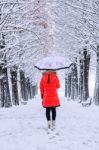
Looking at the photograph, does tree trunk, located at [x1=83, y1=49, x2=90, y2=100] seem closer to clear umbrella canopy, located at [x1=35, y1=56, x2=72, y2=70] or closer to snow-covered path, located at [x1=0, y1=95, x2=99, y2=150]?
snow-covered path, located at [x1=0, y1=95, x2=99, y2=150]

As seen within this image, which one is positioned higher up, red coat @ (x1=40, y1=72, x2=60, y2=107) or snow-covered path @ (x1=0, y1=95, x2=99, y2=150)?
red coat @ (x1=40, y1=72, x2=60, y2=107)

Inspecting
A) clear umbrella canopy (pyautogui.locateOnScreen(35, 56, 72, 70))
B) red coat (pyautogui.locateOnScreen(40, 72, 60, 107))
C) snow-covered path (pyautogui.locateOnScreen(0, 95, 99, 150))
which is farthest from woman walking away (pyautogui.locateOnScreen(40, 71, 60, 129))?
snow-covered path (pyautogui.locateOnScreen(0, 95, 99, 150))

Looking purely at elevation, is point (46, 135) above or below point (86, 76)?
below

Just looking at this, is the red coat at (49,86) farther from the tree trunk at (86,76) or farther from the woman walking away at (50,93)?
the tree trunk at (86,76)

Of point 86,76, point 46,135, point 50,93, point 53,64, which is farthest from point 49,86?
point 86,76

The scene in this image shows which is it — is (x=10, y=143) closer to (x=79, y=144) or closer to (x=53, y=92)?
(x=79, y=144)

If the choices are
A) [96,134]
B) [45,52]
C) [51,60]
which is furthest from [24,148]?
[45,52]

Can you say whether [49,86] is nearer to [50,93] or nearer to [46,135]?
[50,93]

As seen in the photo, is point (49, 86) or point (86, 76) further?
point (86, 76)

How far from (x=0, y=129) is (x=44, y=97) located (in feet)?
5.25

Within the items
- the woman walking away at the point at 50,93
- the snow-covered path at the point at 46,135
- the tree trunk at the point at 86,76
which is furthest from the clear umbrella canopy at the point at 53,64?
the tree trunk at the point at 86,76

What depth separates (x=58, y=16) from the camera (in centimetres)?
2427

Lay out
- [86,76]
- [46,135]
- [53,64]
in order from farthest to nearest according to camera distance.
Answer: [86,76] < [53,64] < [46,135]

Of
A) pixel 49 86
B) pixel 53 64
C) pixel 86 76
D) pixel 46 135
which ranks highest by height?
pixel 53 64
